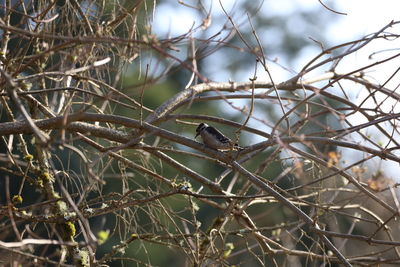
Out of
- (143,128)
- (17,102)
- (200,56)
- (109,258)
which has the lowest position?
(109,258)

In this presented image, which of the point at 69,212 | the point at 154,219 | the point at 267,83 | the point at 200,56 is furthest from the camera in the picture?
the point at 267,83

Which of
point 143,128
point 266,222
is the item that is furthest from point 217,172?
point 143,128

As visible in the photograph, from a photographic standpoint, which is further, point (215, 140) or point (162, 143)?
point (215, 140)

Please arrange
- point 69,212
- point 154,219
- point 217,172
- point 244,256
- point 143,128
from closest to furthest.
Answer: point 143,128
point 69,212
point 154,219
point 244,256
point 217,172

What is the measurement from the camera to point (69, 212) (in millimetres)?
3848

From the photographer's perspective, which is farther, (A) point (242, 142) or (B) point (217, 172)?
(B) point (217, 172)

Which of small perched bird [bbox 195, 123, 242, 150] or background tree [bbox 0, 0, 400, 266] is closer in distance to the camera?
background tree [bbox 0, 0, 400, 266]

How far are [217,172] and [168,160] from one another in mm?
9290

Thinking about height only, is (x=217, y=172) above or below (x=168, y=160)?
below

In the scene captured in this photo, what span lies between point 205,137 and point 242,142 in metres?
7.05

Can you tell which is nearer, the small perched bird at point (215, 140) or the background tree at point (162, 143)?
the background tree at point (162, 143)

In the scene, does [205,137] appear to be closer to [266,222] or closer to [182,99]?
[182,99]

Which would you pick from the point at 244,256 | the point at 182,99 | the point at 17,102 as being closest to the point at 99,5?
the point at 182,99

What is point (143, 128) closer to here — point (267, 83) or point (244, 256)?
point (267, 83)
